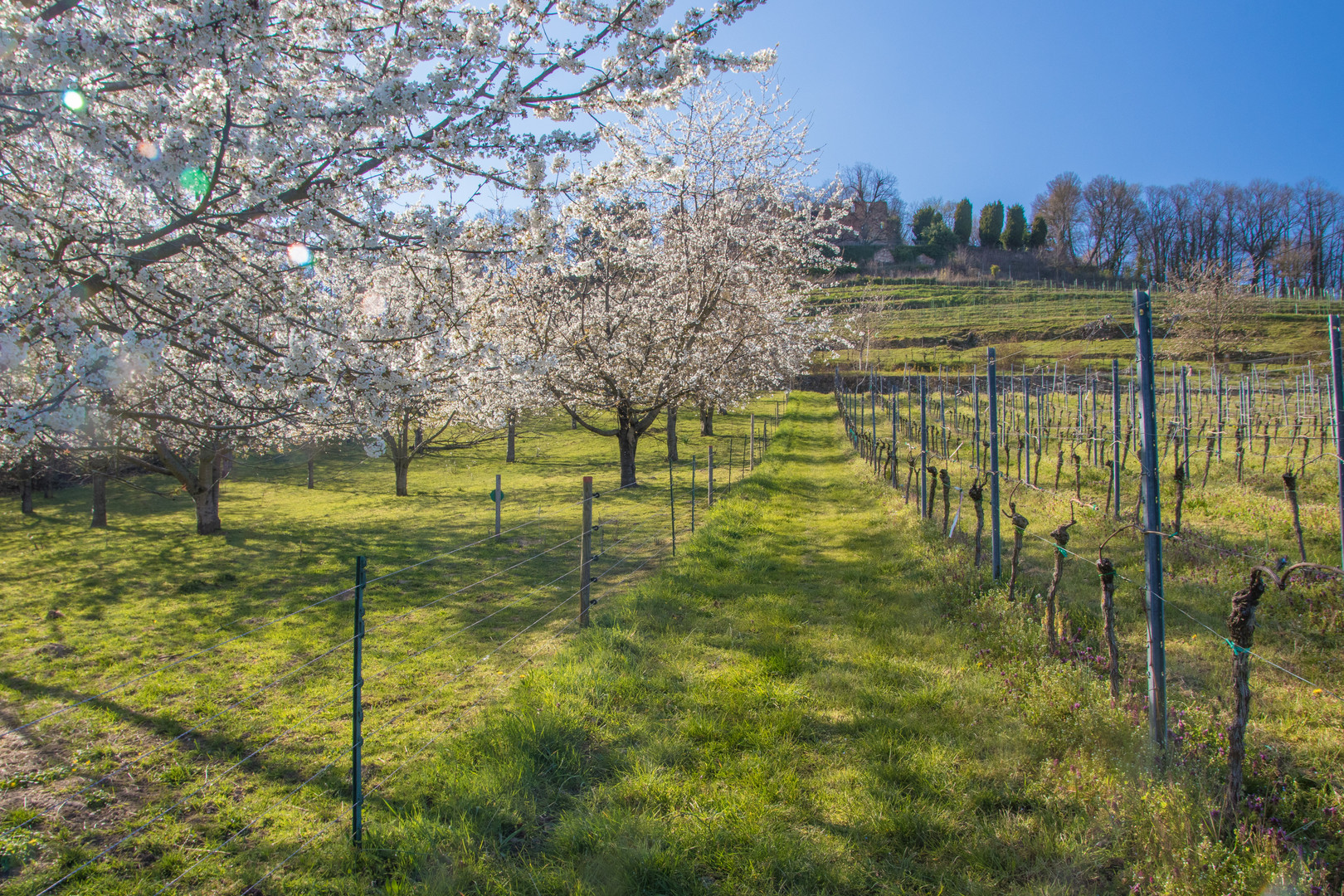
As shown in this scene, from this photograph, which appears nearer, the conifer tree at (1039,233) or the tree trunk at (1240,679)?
the tree trunk at (1240,679)

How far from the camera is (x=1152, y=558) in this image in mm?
3666

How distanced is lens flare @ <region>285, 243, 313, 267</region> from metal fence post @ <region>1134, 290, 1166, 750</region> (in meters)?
5.68

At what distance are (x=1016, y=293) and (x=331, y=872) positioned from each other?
86215 mm

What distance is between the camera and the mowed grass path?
2955 mm

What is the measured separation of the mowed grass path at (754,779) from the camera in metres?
2.96

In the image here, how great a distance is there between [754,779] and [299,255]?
5028 millimetres

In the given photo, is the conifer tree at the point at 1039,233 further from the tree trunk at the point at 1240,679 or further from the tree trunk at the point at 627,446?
the tree trunk at the point at 1240,679

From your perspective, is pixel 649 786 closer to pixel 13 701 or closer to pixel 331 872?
pixel 331 872

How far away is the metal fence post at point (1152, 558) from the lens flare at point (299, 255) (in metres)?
5.68

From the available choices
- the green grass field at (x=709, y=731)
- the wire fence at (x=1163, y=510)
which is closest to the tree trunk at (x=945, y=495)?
the wire fence at (x=1163, y=510)

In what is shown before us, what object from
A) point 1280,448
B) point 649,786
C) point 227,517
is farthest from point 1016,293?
point 649,786

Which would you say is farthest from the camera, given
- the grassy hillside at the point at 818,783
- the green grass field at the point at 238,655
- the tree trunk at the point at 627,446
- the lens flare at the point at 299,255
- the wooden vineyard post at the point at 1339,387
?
the tree trunk at the point at 627,446

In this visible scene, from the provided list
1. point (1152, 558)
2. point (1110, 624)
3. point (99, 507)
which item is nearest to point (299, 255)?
point (1152, 558)

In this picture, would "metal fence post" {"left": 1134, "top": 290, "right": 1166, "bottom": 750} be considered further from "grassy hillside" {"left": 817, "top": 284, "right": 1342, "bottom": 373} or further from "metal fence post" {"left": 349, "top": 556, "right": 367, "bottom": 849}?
"grassy hillside" {"left": 817, "top": 284, "right": 1342, "bottom": 373}
